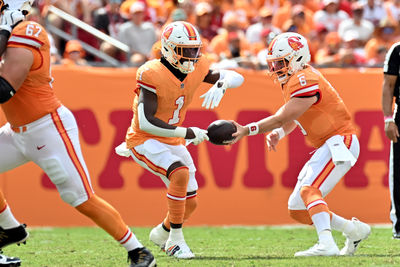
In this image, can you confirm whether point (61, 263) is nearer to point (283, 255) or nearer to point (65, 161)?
point (65, 161)

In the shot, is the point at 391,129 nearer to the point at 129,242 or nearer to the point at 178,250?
the point at 178,250

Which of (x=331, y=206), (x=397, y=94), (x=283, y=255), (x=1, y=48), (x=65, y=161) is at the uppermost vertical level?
(x=1, y=48)

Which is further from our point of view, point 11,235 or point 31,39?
point 11,235

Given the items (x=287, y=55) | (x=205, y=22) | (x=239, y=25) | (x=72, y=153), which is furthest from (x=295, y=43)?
Answer: (x=239, y=25)

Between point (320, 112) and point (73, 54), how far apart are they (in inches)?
188

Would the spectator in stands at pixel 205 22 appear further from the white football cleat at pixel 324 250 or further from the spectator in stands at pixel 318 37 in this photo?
the white football cleat at pixel 324 250

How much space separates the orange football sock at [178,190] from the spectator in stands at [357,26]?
639 cm

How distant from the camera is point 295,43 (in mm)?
6180

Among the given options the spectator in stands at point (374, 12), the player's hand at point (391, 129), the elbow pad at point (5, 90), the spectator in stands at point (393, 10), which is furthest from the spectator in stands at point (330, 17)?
the elbow pad at point (5, 90)

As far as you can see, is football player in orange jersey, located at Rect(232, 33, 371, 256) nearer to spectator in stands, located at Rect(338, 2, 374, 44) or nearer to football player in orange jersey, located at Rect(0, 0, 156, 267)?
football player in orange jersey, located at Rect(0, 0, 156, 267)

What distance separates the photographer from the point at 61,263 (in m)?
5.93

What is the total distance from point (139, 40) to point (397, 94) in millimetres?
4624

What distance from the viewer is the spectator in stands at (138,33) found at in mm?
10961

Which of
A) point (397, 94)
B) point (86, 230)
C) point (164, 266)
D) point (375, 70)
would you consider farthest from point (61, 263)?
point (375, 70)
